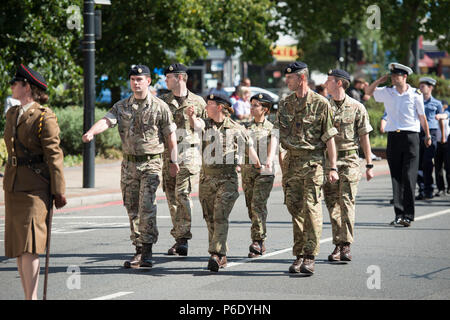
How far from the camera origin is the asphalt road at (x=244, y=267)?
272 inches

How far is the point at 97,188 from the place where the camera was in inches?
573

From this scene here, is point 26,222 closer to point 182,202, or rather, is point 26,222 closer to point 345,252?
point 182,202

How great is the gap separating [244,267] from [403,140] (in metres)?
3.93

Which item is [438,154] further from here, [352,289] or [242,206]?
[352,289]

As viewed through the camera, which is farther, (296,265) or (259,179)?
(259,179)

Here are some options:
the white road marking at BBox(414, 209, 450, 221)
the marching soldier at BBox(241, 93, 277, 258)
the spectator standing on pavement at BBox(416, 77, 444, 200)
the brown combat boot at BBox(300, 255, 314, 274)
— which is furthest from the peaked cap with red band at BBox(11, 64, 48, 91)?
the spectator standing on pavement at BBox(416, 77, 444, 200)

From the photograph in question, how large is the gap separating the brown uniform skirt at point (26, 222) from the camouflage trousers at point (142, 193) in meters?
1.87

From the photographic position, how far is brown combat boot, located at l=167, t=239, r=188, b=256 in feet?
28.7

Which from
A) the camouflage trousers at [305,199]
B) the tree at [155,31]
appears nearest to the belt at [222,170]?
the camouflage trousers at [305,199]

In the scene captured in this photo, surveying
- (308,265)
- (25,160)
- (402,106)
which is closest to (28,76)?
(25,160)

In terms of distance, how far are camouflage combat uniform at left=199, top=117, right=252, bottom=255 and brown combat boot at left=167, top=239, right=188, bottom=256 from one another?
0.81 m

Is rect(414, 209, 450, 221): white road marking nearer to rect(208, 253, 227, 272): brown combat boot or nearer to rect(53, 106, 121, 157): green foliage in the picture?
rect(208, 253, 227, 272): brown combat boot

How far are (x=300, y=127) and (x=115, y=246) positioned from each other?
2.93 metres

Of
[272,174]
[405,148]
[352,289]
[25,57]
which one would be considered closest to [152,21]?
[25,57]
